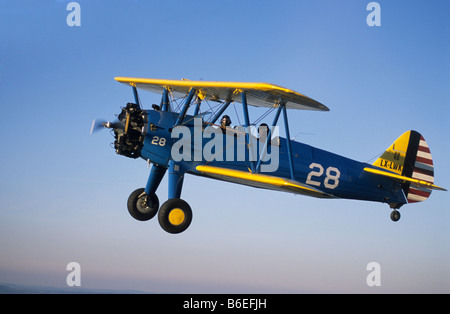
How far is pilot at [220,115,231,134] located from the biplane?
26mm

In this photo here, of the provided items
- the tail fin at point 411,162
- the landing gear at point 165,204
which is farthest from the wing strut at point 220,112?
the tail fin at point 411,162

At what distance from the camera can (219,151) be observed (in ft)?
43.9

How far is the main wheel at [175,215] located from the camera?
40.5 ft

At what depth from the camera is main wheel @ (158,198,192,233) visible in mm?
12344

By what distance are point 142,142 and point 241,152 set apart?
8.44 ft

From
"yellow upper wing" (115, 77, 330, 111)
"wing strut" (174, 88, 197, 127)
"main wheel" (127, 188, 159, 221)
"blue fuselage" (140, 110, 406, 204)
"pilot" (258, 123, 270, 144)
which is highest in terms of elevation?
"yellow upper wing" (115, 77, 330, 111)

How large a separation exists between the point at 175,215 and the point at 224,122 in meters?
2.78

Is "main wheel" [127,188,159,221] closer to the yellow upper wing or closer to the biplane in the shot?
the biplane

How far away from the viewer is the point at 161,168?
13742 mm

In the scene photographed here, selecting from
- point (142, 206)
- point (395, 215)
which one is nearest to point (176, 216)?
point (142, 206)

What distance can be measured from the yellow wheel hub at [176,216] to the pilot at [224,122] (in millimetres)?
2424

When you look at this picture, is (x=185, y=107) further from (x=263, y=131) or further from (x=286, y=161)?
(x=286, y=161)

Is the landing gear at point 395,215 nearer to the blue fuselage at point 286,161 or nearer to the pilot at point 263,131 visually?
the blue fuselage at point 286,161

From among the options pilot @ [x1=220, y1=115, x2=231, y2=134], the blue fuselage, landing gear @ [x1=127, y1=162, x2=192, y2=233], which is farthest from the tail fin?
landing gear @ [x1=127, y1=162, x2=192, y2=233]
